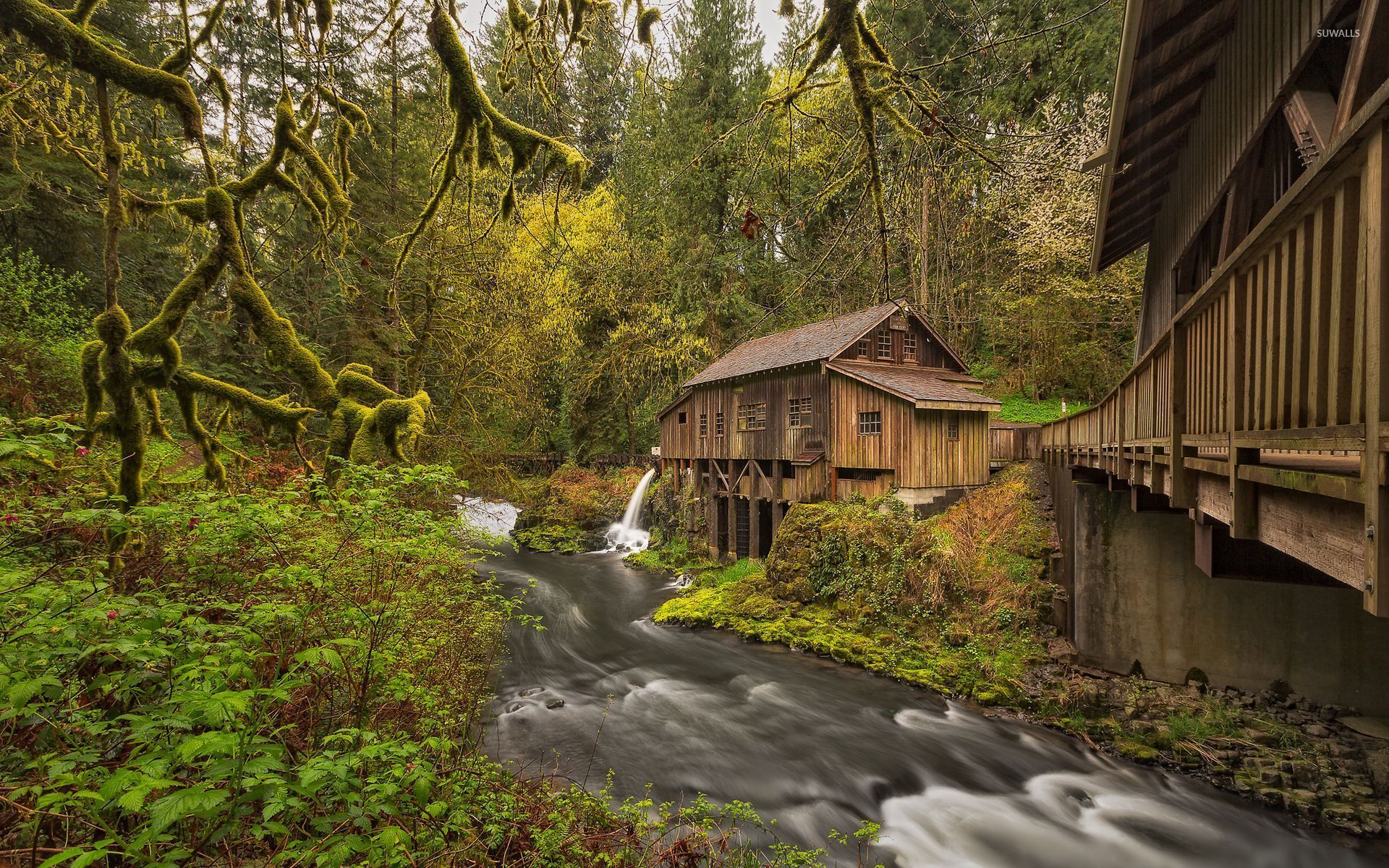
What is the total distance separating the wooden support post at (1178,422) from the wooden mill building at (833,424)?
9.94 meters

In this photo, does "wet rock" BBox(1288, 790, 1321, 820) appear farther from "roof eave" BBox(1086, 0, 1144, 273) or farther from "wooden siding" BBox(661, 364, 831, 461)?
"wooden siding" BBox(661, 364, 831, 461)

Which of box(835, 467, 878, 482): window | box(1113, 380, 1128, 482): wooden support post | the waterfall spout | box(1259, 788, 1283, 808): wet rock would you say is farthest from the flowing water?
the waterfall spout

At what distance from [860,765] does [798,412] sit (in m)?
10.7

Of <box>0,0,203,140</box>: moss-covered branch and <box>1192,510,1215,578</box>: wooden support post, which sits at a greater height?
<box>0,0,203,140</box>: moss-covered branch

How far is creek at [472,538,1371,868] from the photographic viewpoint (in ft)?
21.4

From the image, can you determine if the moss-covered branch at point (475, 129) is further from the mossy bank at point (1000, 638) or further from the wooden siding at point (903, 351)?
the wooden siding at point (903, 351)

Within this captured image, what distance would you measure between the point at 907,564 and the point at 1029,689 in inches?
131

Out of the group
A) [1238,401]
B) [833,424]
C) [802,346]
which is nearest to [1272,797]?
[1238,401]

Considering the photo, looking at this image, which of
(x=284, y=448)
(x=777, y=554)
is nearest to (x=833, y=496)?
(x=777, y=554)

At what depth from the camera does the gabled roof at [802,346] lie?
16.5 metres

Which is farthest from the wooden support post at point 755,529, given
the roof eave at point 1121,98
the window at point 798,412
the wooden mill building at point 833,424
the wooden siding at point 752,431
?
the roof eave at point 1121,98

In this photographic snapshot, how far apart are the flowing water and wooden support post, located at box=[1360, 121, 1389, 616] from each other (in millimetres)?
6063

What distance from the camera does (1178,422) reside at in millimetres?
4539

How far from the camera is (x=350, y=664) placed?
4.38m
